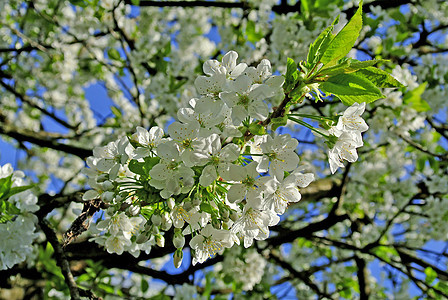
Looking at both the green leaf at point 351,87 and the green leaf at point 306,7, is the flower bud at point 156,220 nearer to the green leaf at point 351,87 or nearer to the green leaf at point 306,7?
the green leaf at point 351,87


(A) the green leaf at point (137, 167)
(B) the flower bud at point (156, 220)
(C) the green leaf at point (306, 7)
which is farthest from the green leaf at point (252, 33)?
(B) the flower bud at point (156, 220)

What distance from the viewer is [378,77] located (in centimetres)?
116

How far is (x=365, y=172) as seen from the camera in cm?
507

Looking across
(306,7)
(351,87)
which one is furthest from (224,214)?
(306,7)

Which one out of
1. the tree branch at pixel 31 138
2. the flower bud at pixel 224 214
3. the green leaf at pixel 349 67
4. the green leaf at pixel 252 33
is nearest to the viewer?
the green leaf at pixel 349 67

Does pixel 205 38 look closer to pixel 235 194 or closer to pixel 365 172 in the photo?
pixel 365 172

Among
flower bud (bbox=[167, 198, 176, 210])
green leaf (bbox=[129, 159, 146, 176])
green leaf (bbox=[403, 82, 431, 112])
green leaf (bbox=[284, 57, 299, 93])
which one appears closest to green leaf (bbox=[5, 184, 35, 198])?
green leaf (bbox=[129, 159, 146, 176])

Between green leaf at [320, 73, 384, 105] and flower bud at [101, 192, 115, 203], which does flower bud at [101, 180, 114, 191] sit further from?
green leaf at [320, 73, 384, 105]

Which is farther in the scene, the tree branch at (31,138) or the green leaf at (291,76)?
the tree branch at (31,138)

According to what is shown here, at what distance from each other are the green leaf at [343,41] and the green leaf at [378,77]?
0.31ft

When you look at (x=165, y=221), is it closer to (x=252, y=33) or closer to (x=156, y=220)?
(x=156, y=220)

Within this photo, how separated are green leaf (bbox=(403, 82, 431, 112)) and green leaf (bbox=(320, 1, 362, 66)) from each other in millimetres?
2170

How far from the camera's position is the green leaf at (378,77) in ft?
3.76

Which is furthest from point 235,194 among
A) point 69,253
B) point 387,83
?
point 69,253
